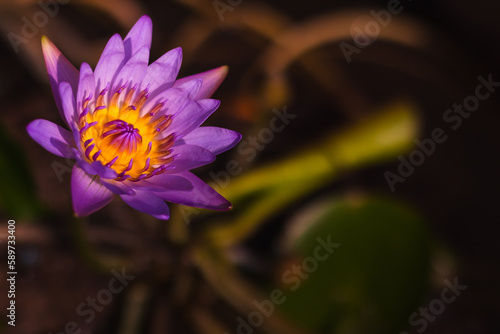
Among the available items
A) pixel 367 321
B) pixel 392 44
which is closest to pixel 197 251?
pixel 367 321

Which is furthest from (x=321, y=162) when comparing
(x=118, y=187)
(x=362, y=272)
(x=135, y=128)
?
(x=118, y=187)

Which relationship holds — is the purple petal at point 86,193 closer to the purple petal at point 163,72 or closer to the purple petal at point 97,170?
the purple petal at point 97,170

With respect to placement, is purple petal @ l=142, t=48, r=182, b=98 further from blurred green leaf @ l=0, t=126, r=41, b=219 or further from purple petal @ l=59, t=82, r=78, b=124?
blurred green leaf @ l=0, t=126, r=41, b=219

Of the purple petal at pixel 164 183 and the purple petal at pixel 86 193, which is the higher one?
the purple petal at pixel 164 183

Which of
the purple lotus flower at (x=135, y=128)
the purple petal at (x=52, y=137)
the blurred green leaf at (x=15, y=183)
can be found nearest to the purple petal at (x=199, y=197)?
the purple lotus flower at (x=135, y=128)

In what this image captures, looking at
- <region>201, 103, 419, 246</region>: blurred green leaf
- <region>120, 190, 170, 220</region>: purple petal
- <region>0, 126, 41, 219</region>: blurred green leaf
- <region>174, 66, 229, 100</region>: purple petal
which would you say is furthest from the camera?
<region>201, 103, 419, 246</region>: blurred green leaf

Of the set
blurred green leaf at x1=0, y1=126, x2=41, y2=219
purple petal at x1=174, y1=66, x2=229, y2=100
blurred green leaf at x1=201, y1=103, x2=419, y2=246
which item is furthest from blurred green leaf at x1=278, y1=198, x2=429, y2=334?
purple petal at x1=174, y1=66, x2=229, y2=100
